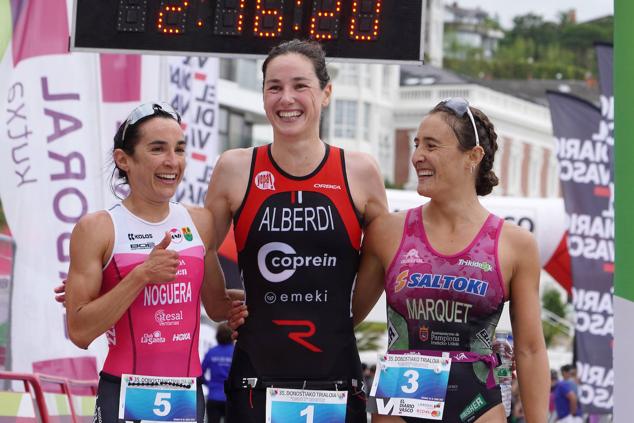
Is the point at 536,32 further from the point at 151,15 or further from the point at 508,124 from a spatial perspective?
the point at 151,15

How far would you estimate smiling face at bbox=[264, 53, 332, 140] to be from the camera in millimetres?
5184

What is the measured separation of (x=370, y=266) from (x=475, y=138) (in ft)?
2.19

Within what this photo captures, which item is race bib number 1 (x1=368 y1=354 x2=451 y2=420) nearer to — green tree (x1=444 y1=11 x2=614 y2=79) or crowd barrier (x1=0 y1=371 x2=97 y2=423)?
crowd barrier (x1=0 y1=371 x2=97 y2=423)

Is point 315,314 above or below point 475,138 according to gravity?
below

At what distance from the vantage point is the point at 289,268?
5.18 metres

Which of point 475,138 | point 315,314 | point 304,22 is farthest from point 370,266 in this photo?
point 304,22

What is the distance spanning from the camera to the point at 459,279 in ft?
16.0

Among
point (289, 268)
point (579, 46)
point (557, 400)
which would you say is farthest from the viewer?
point (579, 46)

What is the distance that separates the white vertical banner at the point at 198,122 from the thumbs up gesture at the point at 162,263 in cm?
872

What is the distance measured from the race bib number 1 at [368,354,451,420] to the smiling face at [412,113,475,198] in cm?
64

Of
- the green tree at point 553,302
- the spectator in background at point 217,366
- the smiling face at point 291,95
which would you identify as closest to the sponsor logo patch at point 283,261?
the smiling face at point 291,95

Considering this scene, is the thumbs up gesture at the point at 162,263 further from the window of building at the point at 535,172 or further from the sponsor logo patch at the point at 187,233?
the window of building at the point at 535,172

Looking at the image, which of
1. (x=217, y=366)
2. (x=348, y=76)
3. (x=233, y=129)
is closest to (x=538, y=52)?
(x=348, y=76)

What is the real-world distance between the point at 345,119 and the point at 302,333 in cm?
7777
